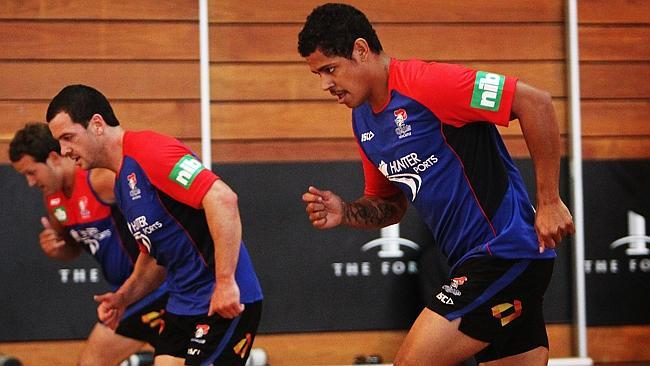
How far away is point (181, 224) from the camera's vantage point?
166 inches

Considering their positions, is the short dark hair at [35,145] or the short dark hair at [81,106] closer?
the short dark hair at [81,106]

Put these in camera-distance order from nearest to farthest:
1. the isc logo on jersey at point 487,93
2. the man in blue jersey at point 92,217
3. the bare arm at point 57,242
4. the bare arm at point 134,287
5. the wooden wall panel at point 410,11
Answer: the isc logo on jersey at point 487,93 → the bare arm at point 134,287 → the man in blue jersey at point 92,217 → the bare arm at point 57,242 → the wooden wall panel at point 410,11

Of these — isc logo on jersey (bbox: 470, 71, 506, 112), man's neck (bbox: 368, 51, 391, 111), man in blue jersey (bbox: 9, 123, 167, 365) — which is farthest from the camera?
man in blue jersey (bbox: 9, 123, 167, 365)

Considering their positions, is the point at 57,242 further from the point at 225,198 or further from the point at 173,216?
the point at 225,198

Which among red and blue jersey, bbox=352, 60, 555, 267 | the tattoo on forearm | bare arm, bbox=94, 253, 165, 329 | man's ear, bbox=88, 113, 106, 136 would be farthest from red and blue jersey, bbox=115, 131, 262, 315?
red and blue jersey, bbox=352, 60, 555, 267

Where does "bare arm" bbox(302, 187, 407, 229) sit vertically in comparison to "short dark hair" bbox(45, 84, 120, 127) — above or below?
below

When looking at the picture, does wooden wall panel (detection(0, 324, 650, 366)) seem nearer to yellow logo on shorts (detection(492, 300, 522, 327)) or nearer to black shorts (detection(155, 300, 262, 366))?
black shorts (detection(155, 300, 262, 366))

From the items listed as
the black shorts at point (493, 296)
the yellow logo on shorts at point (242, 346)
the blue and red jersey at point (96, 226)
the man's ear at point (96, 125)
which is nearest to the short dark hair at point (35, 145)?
the blue and red jersey at point (96, 226)

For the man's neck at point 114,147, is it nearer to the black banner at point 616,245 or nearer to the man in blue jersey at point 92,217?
the man in blue jersey at point 92,217

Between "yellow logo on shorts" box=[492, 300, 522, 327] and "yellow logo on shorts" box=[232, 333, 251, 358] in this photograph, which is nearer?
"yellow logo on shorts" box=[492, 300, 522, 327]

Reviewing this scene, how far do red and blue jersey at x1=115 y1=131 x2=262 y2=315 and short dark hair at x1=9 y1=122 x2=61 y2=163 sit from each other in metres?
1.24

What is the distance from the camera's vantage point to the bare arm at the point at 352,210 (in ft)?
13.0

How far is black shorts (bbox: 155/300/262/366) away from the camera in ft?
13.4

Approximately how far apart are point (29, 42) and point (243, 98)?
134 centimetres
